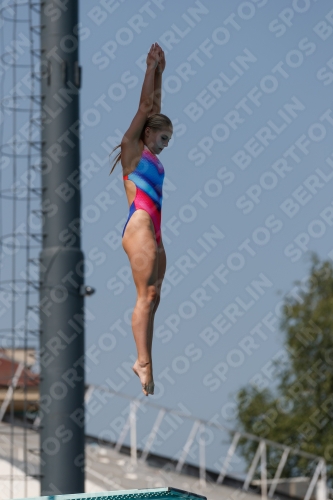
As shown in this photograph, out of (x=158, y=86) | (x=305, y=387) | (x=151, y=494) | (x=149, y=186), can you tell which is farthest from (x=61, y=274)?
(x=305, y=387)

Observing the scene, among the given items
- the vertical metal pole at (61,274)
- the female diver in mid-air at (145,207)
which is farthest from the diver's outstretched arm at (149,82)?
the vertical metal pole at (61,274)

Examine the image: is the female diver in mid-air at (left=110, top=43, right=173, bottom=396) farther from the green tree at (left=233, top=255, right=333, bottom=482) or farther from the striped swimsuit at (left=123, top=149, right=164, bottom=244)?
the green tree at (left=233, top=255, right=333, bottom=482)

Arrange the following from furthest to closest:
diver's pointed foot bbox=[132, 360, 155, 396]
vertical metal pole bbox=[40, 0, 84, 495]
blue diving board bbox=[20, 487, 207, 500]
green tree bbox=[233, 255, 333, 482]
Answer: green tree bbox=[233, 255, 333, 482]
vertical metal pole bbox=[40, 0, 84, 495]
diver's pointed foot bbox=[132, 360, 155, 396]
blue diving board bbox=[20, 487, 207, 500]

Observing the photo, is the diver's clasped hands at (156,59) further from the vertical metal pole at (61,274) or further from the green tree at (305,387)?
the green tree at (305,387)

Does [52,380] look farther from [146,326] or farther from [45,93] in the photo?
[146,326]

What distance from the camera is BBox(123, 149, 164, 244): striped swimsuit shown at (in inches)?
249

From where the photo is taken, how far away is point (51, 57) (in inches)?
488

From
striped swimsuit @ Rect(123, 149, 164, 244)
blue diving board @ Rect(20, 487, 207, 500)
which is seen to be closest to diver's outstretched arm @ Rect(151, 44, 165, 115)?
striped swimsuit @ Rect(123, 149, 164, 244)

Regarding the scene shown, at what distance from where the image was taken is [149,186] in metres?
6.35

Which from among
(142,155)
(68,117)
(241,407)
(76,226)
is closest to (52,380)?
(76,226)

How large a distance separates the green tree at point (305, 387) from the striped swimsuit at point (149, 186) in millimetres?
31009

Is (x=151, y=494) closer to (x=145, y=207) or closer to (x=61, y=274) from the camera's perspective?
(x=145, y=207)

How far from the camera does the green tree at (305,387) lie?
124 feet

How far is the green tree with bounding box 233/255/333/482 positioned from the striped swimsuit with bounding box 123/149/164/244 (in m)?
31.0
